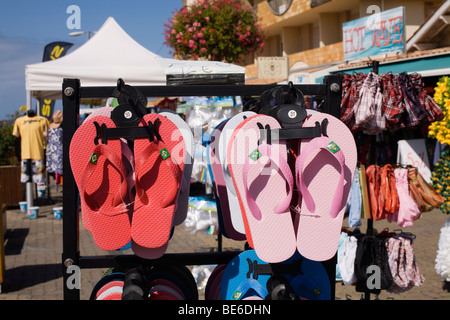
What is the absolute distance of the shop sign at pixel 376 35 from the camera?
1066cm

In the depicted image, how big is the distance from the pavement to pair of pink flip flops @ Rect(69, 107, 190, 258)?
244cm

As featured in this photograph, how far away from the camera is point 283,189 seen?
1.81m

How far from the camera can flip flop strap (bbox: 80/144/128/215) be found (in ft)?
5.81

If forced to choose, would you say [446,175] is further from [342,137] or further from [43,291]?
[43,291]

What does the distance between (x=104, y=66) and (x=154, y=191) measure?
5.23m

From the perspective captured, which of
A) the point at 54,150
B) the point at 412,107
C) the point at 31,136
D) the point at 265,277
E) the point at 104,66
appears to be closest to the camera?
the point at 265,277

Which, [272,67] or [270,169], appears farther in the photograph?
[272,67]

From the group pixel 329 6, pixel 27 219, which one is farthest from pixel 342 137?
pixel 329 6

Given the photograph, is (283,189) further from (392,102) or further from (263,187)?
(392,102)

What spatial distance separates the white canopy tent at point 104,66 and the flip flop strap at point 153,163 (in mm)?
4433

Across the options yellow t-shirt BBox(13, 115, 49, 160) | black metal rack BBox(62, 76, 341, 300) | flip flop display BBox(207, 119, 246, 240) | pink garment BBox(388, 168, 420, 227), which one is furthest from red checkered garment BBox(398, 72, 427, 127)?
yellow t-shirt BBox(13, 115, 49, 160)

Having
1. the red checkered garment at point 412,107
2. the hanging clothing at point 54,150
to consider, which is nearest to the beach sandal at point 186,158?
the red checkered garment at point 412,107

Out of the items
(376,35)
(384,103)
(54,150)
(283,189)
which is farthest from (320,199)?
(376,35)

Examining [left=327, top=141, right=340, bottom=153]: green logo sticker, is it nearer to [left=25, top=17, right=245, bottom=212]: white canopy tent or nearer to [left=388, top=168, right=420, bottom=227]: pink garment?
[left=388, top=168, right=420, bottom=227]: pink garment
